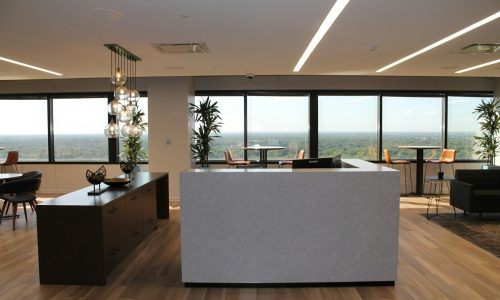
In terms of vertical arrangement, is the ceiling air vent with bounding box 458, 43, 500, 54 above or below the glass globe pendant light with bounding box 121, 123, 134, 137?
above

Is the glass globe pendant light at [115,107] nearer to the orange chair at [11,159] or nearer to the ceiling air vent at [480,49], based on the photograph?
the ceiling air vent at [480,49]

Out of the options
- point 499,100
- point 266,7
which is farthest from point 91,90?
point 499,100

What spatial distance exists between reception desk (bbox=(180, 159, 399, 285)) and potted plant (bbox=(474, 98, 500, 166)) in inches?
277

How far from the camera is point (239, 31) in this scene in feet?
14.6

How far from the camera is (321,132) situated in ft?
32.4

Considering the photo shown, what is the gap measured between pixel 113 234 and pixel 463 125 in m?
9.04

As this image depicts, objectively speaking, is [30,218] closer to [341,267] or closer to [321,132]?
[341,267]

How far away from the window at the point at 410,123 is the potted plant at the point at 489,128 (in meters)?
0.91

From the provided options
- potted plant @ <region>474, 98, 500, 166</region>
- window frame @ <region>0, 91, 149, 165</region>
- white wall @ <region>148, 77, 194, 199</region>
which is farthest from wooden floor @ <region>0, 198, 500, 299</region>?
potted plant @ <region>474, 98, 500, 166</region>

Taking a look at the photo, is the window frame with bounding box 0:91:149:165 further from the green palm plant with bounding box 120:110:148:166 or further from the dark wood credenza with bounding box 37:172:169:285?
the dark wood credenza with bounding box 37:172:169:285

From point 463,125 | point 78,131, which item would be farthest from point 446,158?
point 78,131

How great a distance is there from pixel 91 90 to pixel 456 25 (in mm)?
8231

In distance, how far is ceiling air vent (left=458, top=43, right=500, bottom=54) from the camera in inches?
210

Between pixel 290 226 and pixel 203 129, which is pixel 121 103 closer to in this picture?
pixel 290 226
